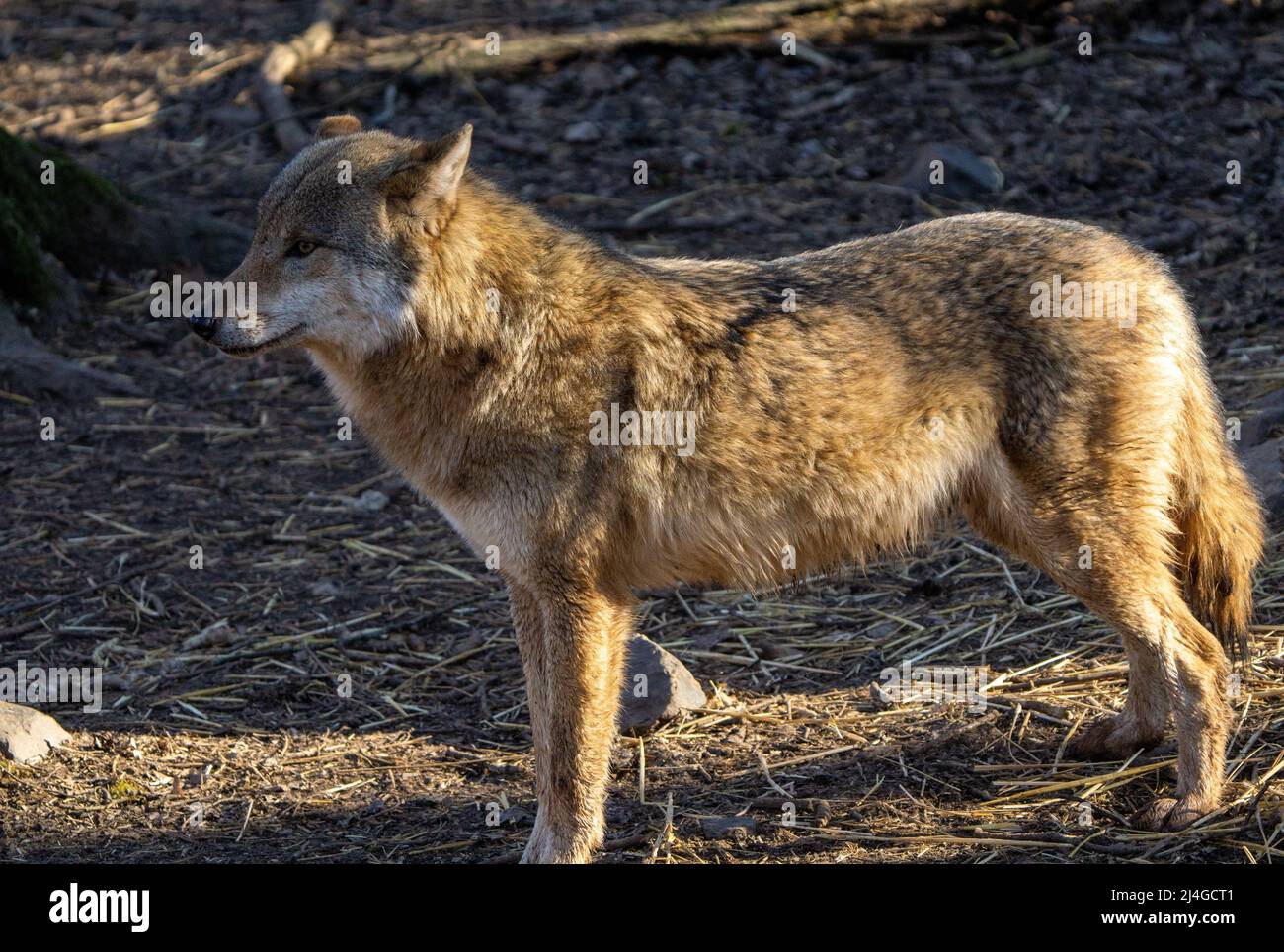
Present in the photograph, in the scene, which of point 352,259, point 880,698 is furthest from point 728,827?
point 352,259

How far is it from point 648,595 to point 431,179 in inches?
114

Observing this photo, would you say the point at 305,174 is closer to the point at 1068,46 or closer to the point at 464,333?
the point at 464,333

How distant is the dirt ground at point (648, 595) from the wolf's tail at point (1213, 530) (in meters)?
0.46

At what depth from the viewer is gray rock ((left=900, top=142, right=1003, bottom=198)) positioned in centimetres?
1045

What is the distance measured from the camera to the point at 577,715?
4957 millimetres

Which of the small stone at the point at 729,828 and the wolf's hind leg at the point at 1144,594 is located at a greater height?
the wolf's hind leg at the point at 1144,594

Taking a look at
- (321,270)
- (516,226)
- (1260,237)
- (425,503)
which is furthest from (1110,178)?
(321,270)

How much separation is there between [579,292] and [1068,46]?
328 inches

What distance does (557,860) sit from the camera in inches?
193

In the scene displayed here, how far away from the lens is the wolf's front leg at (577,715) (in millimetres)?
4930
